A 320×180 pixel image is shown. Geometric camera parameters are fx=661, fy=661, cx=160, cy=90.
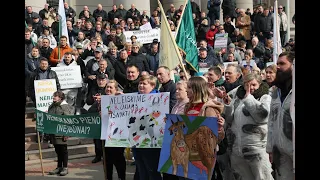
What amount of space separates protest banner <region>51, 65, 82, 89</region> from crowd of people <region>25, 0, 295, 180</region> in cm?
13

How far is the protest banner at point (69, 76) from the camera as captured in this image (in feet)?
45.5

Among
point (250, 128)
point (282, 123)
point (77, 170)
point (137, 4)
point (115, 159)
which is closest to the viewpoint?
point (282, 123)

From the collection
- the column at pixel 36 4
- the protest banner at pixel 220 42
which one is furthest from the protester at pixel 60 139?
the column at pixel 36 4

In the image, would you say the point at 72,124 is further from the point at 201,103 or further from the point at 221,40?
the point at 221,40

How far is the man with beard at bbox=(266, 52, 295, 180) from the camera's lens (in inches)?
253

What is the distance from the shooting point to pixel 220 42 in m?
18.6

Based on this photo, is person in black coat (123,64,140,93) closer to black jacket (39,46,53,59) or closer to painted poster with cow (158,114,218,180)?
painted poster with cow (158,114,218,180)

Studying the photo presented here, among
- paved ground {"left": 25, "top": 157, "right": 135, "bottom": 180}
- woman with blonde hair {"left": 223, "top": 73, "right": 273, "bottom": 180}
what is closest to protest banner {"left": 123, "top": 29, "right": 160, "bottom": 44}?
paved ground {"left": 25, "top": 157, "right": 135, "bottom": 180}

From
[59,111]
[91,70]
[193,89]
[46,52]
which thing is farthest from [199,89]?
[46,52]

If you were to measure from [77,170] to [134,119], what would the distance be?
11.2 feet
